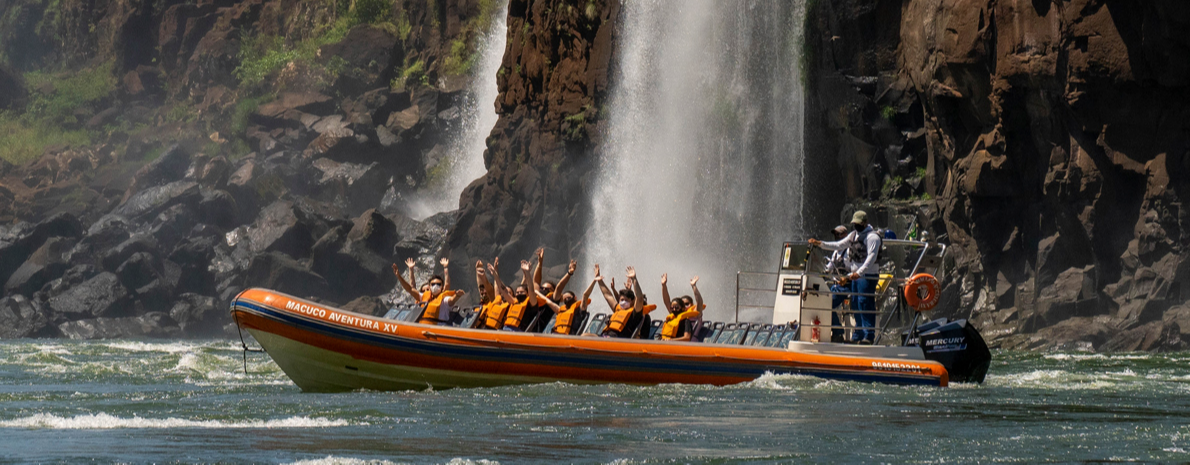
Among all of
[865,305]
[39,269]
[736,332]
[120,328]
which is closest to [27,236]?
[39,269]

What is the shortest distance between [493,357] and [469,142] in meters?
43.4

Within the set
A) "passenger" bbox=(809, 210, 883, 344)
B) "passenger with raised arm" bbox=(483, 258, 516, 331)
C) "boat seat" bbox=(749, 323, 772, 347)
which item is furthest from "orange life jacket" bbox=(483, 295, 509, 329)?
"passenger" bbox=(809, 210, 883, 344)

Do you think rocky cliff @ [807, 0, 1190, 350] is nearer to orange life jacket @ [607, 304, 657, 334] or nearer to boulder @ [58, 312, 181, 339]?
orange life jacket @ [607, 304, 657, 334]

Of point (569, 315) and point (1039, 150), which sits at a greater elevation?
point (1039, 150)

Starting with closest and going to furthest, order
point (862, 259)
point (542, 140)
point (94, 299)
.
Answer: point (862, 259) → point (542, 140) → point (94, 299)

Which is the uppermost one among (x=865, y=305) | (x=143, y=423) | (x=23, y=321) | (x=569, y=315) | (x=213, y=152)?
(x=213, y=152)

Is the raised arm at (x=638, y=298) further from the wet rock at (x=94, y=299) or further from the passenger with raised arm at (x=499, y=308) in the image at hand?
the wet rock at (x=94, y=299)

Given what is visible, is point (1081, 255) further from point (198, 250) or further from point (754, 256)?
point (198, 250)

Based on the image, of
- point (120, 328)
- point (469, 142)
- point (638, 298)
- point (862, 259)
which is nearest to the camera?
point (862, 259)

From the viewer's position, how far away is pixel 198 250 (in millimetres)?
→ 52719

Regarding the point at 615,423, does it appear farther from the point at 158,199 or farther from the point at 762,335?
the point at 158,199

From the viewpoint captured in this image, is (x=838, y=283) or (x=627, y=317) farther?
(x=627, y=317)

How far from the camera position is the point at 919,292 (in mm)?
15766

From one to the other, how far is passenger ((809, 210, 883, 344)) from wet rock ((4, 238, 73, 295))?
43.2m
